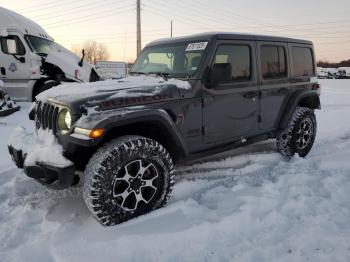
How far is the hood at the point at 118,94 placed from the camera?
304 centimetres

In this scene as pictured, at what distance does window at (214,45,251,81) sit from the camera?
404 cm

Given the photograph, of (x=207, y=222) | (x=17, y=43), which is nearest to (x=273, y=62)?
(x=207, y=222)

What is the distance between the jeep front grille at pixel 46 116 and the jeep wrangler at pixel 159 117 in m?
0.01

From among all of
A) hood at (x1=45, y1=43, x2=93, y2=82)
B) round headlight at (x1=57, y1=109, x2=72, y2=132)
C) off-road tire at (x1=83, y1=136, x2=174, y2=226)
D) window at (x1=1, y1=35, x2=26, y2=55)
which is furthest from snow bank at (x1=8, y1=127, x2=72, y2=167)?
window at (x1=1, y1=35, x2=26, y2=55)

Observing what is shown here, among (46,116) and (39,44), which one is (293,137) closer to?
(46,116)

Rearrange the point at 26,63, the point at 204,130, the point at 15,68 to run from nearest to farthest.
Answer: the point at 204,130 → the point at 26,63 → the point at 15,68

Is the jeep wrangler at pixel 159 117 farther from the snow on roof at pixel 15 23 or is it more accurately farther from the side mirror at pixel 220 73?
the snow on roof at pixel 15 23

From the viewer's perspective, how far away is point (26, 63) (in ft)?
33.9

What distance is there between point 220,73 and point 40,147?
6.42ft

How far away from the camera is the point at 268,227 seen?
304 cm

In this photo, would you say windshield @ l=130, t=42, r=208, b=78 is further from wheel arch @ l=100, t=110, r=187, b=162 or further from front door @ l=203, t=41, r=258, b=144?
wheel arch @ l=100, t=110, r=187, b=162

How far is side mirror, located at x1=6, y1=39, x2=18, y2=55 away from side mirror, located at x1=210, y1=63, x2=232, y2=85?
8508 millimetres

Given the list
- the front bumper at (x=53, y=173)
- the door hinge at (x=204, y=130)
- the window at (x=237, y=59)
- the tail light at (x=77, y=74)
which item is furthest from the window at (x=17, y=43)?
the door hinge at (x=204, y=130)

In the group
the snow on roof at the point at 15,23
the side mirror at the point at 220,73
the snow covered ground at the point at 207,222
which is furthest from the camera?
the snow on roof at the point at 15,23
